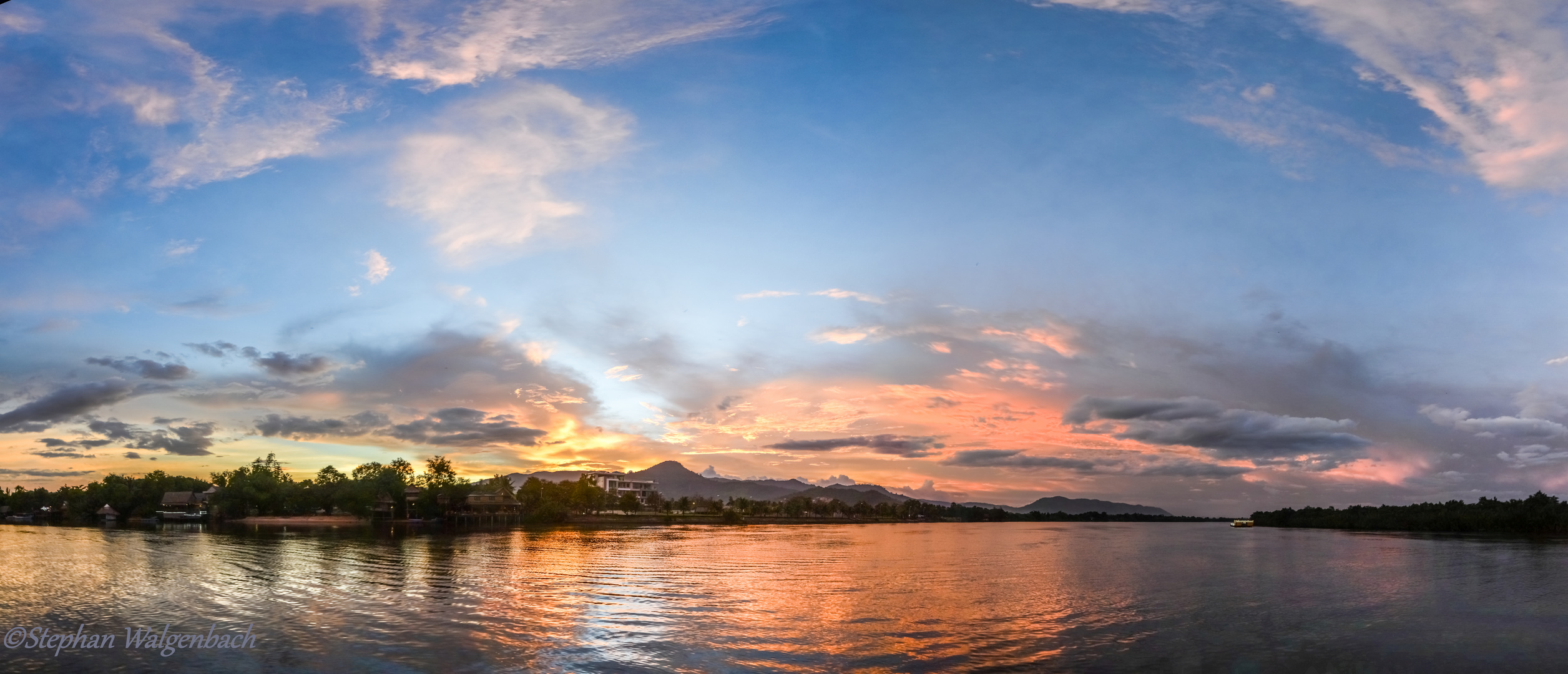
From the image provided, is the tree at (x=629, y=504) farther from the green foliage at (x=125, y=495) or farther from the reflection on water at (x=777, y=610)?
the reflection on water at (x=777, y=610)

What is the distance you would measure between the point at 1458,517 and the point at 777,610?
501 ft

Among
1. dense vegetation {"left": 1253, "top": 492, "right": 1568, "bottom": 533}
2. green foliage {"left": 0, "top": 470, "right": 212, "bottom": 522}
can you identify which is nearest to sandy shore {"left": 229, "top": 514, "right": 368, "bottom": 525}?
green foliage {"left": 0, "top": 470, "right": 212, "bottom": 522}

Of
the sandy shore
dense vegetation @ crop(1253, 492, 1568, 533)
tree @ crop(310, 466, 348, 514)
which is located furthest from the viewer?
tree @ crop(310, 466, 348, 514)

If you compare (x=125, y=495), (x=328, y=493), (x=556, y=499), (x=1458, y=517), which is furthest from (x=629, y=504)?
(x=1458, y=517)

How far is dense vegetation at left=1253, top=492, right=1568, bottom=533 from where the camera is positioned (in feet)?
373

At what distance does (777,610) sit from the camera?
31500mm

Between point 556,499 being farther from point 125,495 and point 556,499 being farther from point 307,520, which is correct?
point 125,495

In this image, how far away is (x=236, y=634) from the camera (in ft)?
80.2

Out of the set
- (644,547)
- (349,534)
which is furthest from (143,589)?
(349,534)

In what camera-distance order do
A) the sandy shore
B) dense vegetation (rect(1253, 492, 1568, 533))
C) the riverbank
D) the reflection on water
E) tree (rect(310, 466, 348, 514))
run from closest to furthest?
1. the reflection on water
2. dense vegetation (rect(1253, 492, 1568, 533))
3. the riverbank
4. the sandy shore
5. tree (rect(310, 466, 348, 514))

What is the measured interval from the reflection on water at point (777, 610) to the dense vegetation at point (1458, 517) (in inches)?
2895

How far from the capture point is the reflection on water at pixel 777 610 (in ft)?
74.1

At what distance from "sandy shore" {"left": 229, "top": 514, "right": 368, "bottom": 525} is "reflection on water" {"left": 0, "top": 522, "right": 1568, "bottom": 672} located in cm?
7506

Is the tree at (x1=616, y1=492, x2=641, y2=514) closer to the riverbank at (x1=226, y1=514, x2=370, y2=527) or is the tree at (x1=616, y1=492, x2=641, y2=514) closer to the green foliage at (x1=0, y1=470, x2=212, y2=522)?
the riverbank at (x1=226, y1=514, x2=370, y2=527)
